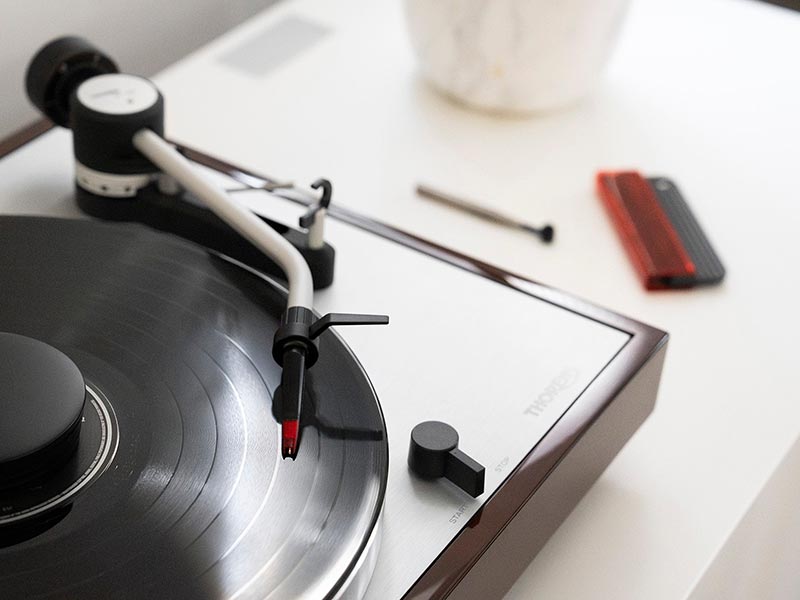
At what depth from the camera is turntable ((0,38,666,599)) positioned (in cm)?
57

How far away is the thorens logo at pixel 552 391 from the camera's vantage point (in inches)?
29.5

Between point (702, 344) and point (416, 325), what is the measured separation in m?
0.29

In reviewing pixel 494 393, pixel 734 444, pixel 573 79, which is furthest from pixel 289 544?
pixel 573 79

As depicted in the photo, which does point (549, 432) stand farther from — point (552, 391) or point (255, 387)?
point (255, 387)

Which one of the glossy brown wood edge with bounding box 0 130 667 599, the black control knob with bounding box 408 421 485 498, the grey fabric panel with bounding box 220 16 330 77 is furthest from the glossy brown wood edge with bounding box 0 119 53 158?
the black control knob with bounding box 408 421 485 498

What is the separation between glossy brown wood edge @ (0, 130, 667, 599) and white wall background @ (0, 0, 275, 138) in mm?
253

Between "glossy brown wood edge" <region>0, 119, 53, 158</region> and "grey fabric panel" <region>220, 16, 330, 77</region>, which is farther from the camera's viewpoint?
"grey fabric panel" <region>220, 16, 330, 77</region>

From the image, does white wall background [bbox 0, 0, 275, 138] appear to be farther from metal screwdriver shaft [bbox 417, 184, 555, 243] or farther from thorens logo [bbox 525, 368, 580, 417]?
thorens logo [bbox 525, 368, 580, 417]

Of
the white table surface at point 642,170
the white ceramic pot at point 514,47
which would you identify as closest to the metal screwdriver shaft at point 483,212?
the white table surface at point 642,170

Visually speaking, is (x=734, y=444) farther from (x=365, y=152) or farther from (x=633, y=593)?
(x=365, y=152)

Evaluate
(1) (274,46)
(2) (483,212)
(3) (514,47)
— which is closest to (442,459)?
(2) (483,212)

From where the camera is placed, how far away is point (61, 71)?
92 centimetres

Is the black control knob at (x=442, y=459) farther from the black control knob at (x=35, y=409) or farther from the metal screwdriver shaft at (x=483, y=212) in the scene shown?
the metal screwdriver shaft at (x=483, y=212)

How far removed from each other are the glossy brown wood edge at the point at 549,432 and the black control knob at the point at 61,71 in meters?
0.06
